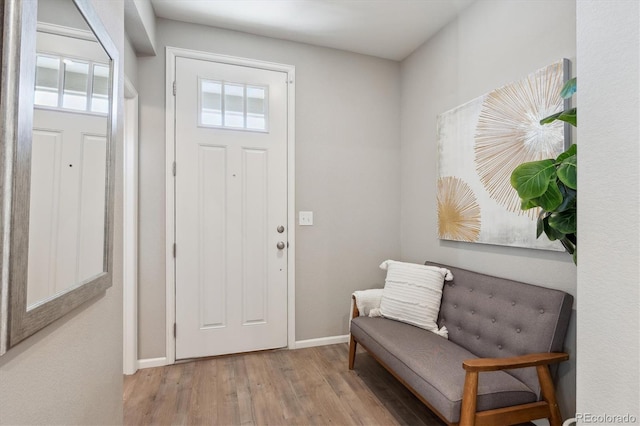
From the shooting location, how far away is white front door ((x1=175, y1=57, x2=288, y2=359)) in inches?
101

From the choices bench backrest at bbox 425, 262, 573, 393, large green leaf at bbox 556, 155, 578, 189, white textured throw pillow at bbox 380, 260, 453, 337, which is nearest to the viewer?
large green leaf at bbox 556, 155, 578, 189

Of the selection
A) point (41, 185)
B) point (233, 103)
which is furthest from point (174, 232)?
point (41, 185)

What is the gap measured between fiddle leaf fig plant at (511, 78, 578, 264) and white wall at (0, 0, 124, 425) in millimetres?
1648

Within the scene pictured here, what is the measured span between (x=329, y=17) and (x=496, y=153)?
165 cm

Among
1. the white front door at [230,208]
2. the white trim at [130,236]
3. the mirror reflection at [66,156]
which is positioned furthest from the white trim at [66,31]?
the white front door at [230,208]

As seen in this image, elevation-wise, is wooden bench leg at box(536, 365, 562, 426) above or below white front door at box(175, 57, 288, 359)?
below

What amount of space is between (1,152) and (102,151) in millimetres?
576

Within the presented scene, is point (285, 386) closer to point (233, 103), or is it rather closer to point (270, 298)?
point (270, 298)

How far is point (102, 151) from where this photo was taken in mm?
1181

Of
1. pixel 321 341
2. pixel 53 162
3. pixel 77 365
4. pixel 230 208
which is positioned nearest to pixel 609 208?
pixel 53 162

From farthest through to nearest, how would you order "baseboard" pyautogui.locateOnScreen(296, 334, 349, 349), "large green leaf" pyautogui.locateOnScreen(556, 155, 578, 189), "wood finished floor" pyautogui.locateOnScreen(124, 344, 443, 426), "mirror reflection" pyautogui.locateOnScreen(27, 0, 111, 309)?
"baseboard" pyautogui.locateOnScreen(296, 334, 349, 349) → "wood finished floor" pyautogui.locateOnScreen(124, 344, 443, 426) → "large green leaf" pyautogui.locateOnScreen(556, 155, 578, 189) → "mirror reflection" pyautogui.locateOnScreen(27, 0, 111, 309)

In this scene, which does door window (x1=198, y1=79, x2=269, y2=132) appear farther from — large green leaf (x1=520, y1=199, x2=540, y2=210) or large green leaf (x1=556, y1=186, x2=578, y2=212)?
large green leaf (x1=556, y1=186, x2=578, y2=212)

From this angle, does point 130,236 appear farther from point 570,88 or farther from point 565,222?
point 570,88

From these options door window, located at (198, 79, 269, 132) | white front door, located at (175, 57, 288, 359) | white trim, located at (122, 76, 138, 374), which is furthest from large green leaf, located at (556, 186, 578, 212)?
white trim, located at (122, 76, 138, 374)
